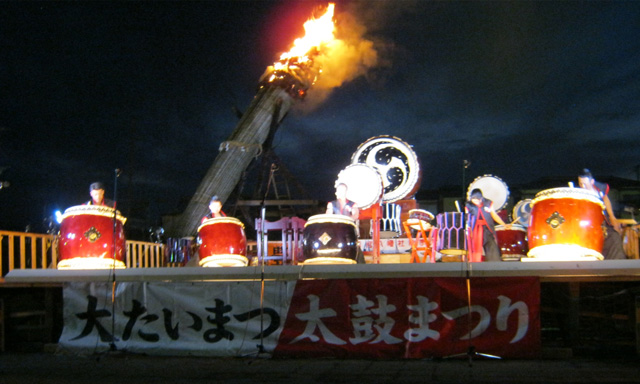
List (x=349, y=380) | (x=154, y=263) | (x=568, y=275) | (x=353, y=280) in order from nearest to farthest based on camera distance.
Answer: (x=349, y=380) < (x=568, y=275) < (x=353, y=280) < (x=154, y=263)

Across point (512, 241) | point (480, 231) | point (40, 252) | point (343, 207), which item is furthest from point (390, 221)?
point (40, 252)

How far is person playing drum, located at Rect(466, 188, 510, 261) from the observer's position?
872 centimetres

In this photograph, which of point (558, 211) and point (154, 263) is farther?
point (154, 263)

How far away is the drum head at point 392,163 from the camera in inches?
468

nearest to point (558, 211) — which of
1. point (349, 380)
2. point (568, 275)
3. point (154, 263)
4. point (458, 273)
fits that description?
point (568, 275)

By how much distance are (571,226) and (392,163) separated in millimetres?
5493

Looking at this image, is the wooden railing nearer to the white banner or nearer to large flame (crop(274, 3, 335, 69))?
the white banner

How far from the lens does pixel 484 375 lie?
5469mm

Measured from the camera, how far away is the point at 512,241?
34.3 feet

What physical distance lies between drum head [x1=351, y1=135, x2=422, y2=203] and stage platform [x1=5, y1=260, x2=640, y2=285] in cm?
526

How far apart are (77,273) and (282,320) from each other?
2.94 m

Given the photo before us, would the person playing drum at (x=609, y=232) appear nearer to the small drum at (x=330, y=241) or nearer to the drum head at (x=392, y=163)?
the small drum at (x=330, y=241)

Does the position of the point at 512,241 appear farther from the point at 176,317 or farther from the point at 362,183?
the point at 176,317

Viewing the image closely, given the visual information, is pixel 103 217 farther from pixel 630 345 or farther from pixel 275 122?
pixel 275 122
